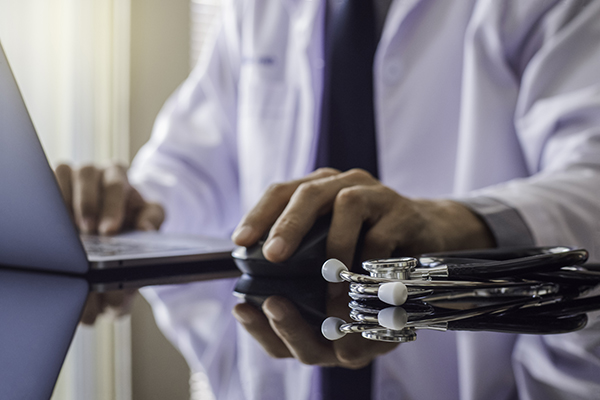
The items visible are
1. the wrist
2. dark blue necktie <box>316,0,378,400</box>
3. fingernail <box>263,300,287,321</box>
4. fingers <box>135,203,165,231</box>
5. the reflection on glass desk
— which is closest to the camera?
the reflection on glass desk

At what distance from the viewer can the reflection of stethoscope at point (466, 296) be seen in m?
0.26

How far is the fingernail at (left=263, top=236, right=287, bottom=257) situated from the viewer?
15.1 inches

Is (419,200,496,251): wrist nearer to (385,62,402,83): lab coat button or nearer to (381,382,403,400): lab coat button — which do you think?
(381,382,403,400): lab coat button

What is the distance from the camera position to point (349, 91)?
1.14 m

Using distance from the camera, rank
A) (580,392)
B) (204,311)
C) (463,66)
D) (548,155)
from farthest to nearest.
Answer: (463,66)
(548,155)
(204,311)
(580,392)

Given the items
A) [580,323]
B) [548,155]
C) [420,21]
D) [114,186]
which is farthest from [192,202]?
[580,323]

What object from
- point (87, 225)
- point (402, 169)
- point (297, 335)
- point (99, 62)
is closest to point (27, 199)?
point (297, 335)

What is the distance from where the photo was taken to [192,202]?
47.7 inches

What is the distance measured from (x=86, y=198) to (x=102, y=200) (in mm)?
39

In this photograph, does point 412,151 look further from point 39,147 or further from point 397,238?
point 39,147

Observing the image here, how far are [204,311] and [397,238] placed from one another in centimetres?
19

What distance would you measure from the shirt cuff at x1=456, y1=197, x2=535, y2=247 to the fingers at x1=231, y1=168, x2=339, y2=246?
0.68 ft

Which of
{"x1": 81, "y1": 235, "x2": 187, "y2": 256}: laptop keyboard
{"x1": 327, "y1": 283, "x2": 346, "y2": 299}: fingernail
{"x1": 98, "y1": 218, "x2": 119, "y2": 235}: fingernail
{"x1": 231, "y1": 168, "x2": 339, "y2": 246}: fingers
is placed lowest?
{"x1": 98, "y1": 218, "x2": 119, "y2": 235}: fingernail

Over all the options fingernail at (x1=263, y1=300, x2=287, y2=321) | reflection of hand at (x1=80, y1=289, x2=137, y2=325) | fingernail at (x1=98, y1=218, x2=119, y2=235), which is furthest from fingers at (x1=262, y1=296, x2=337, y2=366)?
fingernail at (x1=98, y1=218, x2=119, y2=235)
